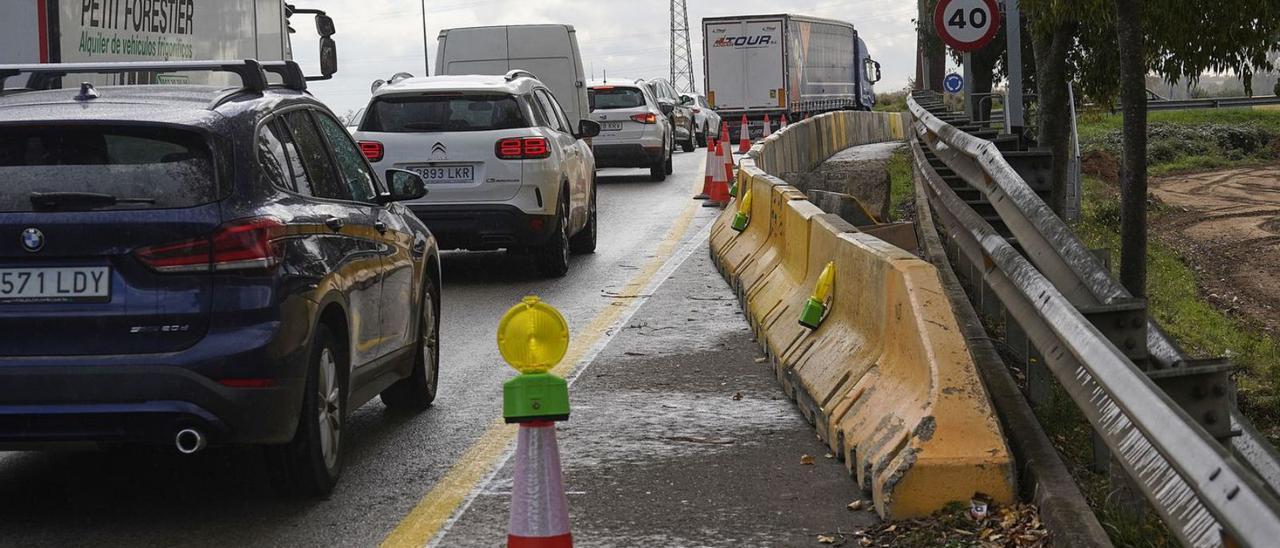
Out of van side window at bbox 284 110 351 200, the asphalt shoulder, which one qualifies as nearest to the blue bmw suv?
van side window at bbox 284 110 351 200

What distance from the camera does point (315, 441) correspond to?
673cm

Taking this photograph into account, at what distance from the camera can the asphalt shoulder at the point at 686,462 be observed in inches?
247

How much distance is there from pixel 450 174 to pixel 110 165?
8.20 metres

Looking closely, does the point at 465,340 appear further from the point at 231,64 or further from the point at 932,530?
the point at 932,530

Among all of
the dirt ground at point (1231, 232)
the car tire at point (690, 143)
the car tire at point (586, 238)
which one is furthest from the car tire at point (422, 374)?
the car tire at point (690, 143)

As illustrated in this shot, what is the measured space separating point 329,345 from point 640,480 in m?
1.26

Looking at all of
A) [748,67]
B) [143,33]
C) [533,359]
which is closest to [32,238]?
[533,359]

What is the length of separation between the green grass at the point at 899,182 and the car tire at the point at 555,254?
514 centimetres

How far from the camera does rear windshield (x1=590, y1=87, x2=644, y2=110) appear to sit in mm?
30723

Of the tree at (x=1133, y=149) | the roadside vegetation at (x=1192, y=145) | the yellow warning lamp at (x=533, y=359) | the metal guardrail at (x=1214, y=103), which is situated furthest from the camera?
the metal guardrail at (x=1214, y=103)

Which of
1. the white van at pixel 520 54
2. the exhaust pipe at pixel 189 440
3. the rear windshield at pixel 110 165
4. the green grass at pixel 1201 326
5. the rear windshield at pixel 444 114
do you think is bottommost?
the green grass at pixel 1201 326

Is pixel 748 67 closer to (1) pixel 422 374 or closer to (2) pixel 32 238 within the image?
(1) pixel 422 374

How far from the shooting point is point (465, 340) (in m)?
11.5

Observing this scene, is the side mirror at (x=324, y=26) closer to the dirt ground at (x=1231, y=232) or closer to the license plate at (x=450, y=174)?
the license plate at (x=450, y=174)
